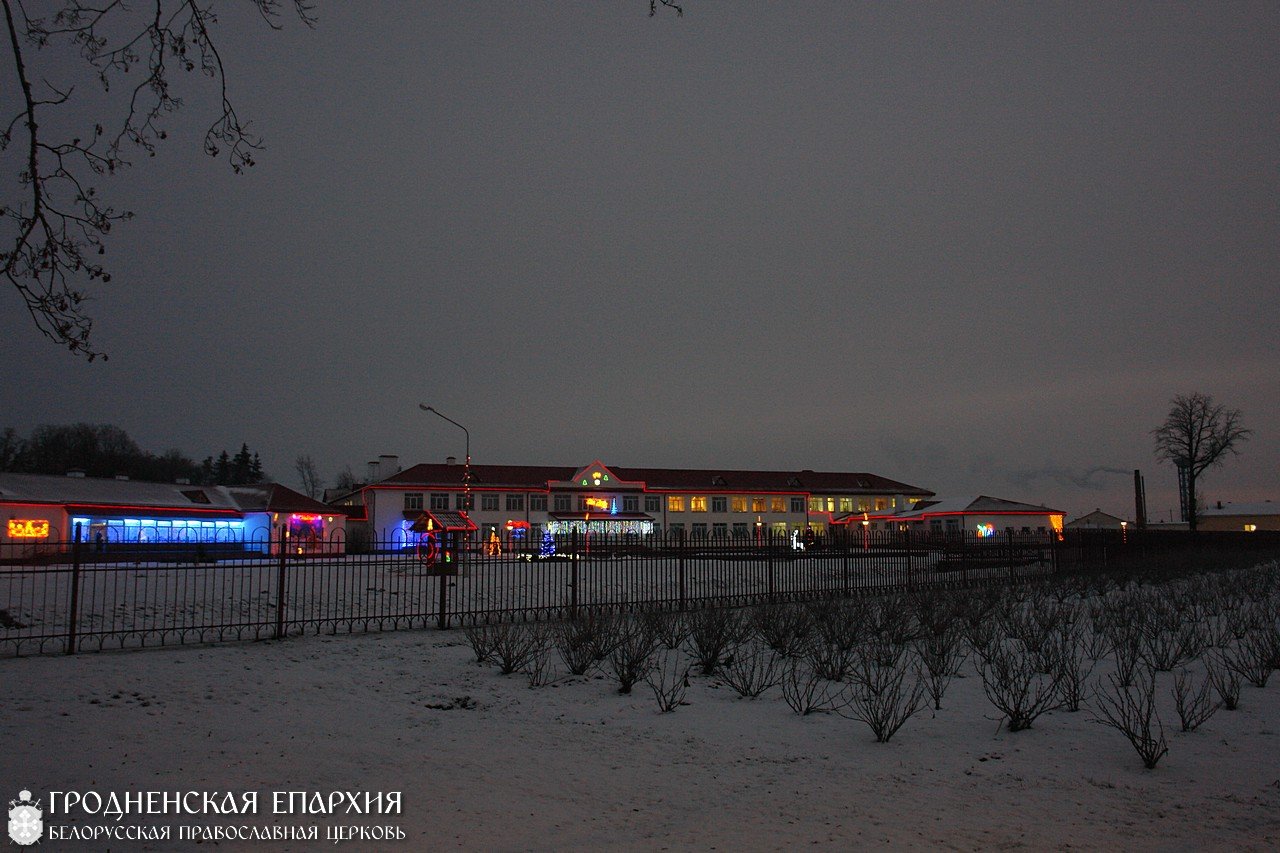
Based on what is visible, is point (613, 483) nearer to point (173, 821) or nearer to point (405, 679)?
point (405, 679)

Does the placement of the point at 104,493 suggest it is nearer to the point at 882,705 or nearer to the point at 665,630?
the point at 665,630

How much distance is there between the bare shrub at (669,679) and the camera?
8.55m

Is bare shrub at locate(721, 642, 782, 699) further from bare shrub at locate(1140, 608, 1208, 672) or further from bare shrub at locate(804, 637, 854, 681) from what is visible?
bare shrub at locate(1140, 608, 1208, 672)

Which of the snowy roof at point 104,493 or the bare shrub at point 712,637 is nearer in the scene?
the bare shrub at point 712,637

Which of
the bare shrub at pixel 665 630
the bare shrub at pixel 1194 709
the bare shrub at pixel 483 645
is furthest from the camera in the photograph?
the bare shrub at pixel 665 630

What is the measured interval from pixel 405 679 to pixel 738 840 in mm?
6024

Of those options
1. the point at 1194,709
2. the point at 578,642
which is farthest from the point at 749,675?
the point at 1194,709

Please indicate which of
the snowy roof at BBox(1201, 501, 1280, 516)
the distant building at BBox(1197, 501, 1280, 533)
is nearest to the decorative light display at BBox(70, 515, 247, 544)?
the distant building at BBox(1197, 501, 1280, 533)

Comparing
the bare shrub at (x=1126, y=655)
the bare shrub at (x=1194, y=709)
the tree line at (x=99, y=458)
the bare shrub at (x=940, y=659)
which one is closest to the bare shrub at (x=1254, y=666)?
the bare shrub at (x=1126, y=655)

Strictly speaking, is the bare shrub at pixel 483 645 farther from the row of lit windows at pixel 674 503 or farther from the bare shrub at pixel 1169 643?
the row of lit windows at pixel 674 503

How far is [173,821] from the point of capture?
5184 mm

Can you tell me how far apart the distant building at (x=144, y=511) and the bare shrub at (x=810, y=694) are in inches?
1072

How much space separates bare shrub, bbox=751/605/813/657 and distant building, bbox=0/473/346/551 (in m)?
24.9

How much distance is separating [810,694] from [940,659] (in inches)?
103
